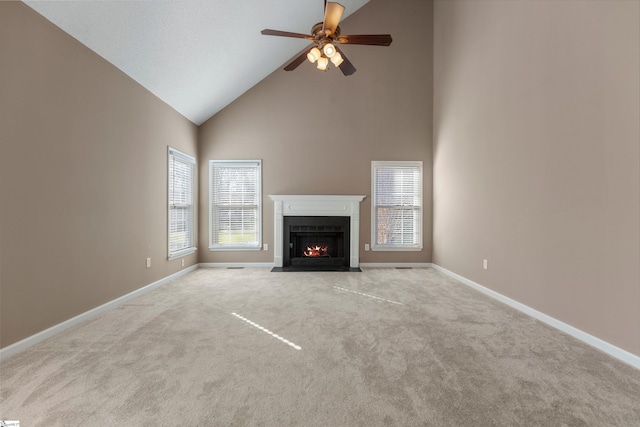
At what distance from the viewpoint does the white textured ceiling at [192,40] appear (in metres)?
2.61

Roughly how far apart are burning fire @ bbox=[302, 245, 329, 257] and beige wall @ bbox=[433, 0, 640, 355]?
2273mm

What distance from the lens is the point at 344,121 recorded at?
17.3 feet

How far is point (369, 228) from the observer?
5.32m

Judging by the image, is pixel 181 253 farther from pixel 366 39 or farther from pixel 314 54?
pixel 366 39

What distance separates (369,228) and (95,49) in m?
4.50

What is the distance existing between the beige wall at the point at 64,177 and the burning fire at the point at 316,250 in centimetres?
262

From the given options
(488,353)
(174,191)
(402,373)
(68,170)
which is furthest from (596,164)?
(174,191)

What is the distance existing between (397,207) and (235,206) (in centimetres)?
308

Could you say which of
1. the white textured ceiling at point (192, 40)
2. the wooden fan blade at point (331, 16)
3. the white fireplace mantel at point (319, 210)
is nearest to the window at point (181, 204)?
the white textured ceiling at point (192, 40)

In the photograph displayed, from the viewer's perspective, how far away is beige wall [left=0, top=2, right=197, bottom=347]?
6.88 ft

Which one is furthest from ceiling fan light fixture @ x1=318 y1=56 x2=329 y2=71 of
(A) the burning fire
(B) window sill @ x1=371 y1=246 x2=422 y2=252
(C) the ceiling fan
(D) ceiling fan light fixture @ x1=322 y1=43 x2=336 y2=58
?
(B) window sill @ x1=371 y1=246 x2=422 y2=252

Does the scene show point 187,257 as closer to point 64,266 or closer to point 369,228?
point 64,266

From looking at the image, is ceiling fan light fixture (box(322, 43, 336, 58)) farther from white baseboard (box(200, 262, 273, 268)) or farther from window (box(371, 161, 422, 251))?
white baseboard (box(200, 262, 273, 268))

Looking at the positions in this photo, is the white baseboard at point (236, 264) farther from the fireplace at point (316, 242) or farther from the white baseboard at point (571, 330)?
the white baseboard at point (571, 330)
